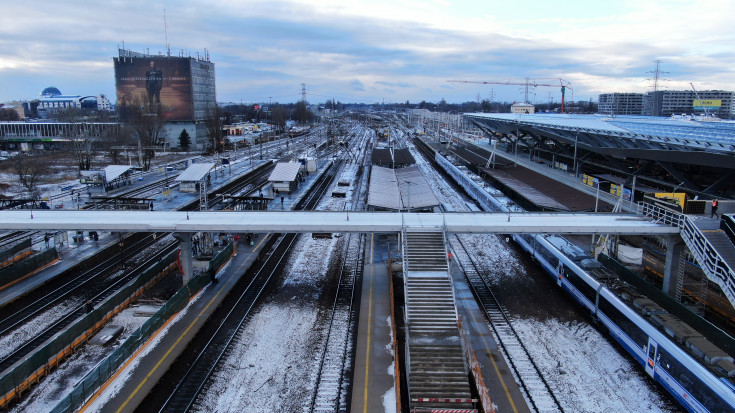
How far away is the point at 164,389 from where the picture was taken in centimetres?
1669

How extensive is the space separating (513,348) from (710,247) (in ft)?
30.1

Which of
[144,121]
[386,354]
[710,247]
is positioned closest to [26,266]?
[386,354]

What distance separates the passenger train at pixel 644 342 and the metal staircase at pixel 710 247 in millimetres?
3845

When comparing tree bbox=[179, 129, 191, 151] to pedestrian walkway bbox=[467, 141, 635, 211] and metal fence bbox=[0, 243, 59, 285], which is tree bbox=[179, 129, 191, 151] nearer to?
pedestrian walkway bbox=[467, 141, 635, 211]

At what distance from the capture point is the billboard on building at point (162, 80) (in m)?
101

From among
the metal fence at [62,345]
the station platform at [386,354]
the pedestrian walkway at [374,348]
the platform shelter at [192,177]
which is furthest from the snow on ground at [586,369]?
the platform shelter at [192,177]

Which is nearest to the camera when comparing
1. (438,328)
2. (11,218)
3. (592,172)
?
(438,328)

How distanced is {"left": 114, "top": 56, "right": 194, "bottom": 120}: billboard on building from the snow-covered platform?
261 ft

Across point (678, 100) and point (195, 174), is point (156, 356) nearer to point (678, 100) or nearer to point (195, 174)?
point (195, 174)

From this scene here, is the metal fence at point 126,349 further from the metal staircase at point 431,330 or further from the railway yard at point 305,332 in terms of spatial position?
the metal staircase at point 431,330

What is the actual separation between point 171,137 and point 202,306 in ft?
292

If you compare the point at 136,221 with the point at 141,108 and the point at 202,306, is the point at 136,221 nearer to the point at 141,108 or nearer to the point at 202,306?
the point at 202,306

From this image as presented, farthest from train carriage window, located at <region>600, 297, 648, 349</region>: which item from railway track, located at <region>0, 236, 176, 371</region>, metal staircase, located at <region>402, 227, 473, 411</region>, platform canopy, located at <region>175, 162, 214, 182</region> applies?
platform canopy, located at <region>175, 162, 214, 182</region>

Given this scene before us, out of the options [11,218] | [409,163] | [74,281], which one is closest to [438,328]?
[74,281]
